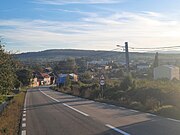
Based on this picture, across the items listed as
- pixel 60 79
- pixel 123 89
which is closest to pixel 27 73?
pixel 60 79

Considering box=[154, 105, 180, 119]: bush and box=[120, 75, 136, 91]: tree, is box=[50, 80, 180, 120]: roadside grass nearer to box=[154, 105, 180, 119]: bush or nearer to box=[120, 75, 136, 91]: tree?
box=[154, 105, 180, 119]: bush

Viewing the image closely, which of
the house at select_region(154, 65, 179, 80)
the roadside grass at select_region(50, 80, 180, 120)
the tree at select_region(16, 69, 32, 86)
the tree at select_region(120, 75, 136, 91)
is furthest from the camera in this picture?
the tree at select_region(16, 69, 32, 86)

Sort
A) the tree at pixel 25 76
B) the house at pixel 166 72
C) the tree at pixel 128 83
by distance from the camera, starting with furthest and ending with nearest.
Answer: the tree at pixel 25 76 → the house at pixel 166 72 → the tree at pixel 128 83

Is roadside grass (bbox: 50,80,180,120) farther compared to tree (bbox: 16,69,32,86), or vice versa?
tree (bbox: 16,69,32,86)

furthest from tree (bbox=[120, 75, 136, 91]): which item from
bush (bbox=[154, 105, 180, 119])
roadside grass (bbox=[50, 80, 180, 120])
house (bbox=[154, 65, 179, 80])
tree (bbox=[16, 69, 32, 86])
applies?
tree (bbox=[16, 69, 32, 86])

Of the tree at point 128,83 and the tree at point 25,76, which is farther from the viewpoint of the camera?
the tree at point 25,76

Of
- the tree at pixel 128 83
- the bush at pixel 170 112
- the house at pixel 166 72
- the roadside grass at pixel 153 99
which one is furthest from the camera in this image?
the house at pixel 166 72

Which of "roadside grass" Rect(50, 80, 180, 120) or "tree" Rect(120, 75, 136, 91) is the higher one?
"tree" Rect(120, 75, 136, 91)

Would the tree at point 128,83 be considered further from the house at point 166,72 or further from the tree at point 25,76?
the tree at point 25,76

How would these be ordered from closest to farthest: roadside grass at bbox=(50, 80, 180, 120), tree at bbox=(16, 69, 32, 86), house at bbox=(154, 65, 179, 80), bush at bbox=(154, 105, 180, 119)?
bush at bbox=(154, 105, 180, 119), roadside grass at bbox=(50, 80, 180, 120), house at bbox=(154, 65, 179, 80), tree at bbox=(16, 69, 32, 86)

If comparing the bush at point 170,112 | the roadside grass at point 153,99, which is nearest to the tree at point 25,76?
the roadside grass at point 153,99

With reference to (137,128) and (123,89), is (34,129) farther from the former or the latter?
(123,89)

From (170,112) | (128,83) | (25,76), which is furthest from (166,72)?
(170,112)

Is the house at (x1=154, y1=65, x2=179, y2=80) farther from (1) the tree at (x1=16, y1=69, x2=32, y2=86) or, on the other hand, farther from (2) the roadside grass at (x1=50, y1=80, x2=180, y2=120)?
(1) the tree at (x1=16, y1=69, x2=32, y2=86)
